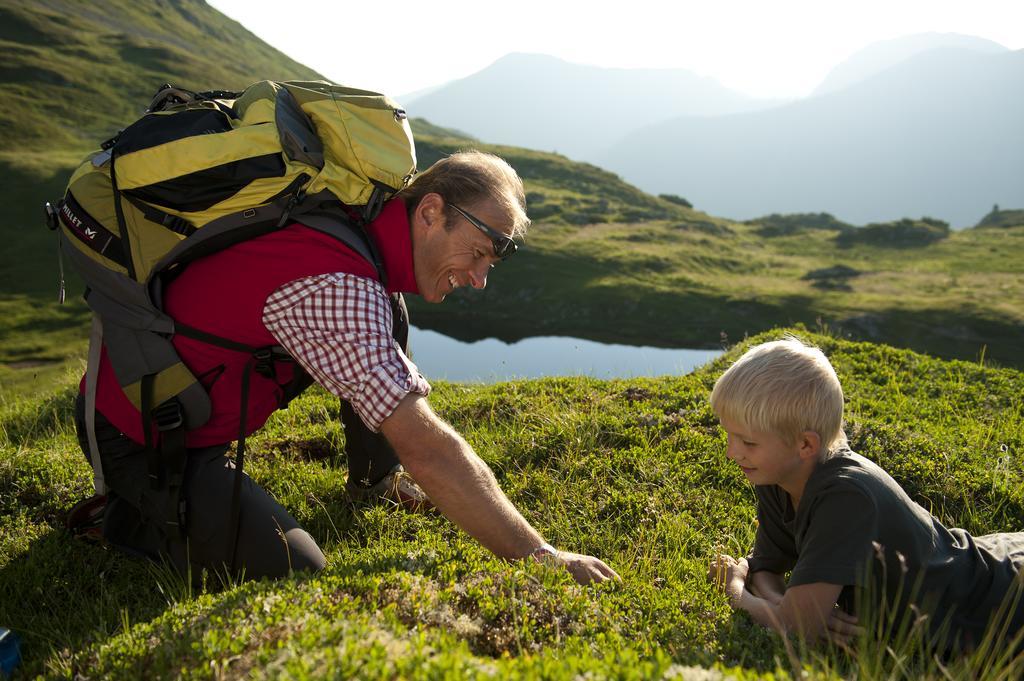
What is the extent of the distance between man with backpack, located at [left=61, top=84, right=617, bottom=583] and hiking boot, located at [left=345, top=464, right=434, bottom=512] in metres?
1.12

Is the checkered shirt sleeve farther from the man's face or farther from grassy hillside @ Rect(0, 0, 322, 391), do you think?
grassy hillside @ Rect(0, 0, 322, 391)

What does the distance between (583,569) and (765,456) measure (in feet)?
4.00

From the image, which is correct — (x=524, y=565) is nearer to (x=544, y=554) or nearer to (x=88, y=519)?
(x=544, y=554)

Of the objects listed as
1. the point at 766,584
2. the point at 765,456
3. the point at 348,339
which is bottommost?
the point at 766,584

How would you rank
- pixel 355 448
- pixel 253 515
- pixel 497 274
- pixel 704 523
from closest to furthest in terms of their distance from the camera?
1. pixel 253 515
2. pixel 704 523
3. pixel 355 448
4. pixel 497 274

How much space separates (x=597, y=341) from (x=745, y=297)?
45.0 feet

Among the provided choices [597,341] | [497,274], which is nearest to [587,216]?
[497,274]

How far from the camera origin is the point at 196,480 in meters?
4.67

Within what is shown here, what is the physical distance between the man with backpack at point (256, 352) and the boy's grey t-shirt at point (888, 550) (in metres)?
1.24

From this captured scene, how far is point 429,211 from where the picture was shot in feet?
15.7

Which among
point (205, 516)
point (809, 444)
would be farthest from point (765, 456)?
point (205, 516)

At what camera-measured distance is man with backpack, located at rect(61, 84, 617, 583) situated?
Result: 13.1 feet

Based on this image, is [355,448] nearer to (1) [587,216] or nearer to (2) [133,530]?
(2) [133,530]

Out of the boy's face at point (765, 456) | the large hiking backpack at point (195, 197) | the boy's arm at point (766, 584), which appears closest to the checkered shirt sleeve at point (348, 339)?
the large hiking backpack at point (195, 197)
